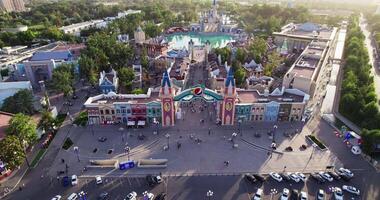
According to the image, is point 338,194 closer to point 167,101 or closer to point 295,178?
point 295,178

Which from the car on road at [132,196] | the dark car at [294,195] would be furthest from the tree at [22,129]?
the dark car at [294,195]

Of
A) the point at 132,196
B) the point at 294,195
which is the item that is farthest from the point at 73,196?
the point at 294,195

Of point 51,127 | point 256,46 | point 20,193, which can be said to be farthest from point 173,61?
point 20,193

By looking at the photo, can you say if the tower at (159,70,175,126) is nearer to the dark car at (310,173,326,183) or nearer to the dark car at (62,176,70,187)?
the dark car at (62,176,70,187)

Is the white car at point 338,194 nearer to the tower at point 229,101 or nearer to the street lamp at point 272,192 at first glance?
the street lamp at point 272,192

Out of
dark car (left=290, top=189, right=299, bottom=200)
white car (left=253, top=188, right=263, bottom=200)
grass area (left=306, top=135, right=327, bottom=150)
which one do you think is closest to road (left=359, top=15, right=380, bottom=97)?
grass area (left=306, top=135, right=327, bottom=150)

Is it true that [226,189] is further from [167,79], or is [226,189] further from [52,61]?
[52,61]
